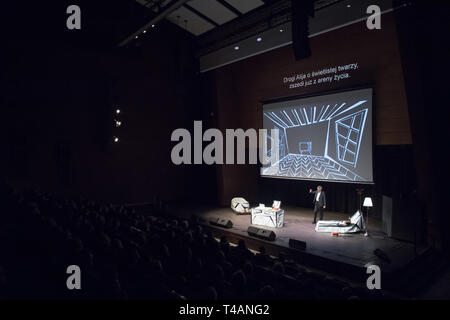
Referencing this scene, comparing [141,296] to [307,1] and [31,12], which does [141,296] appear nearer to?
[307,1]

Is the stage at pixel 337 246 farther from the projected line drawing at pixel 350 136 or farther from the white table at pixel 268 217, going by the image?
the projected line drawing at pixel 350 136

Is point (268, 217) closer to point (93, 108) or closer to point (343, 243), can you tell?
point (343, 243)

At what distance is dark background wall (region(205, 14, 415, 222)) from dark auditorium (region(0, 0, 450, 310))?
5 cm

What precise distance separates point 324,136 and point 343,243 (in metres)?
3.39

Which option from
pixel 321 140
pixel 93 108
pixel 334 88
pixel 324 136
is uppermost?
pixel 334 88

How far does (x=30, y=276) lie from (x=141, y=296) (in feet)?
3.36

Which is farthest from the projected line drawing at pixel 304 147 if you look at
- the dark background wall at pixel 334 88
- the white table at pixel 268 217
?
the white table at pixel 268 217

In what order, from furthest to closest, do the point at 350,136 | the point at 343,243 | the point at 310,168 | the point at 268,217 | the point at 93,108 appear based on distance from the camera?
the point at 93,108, the point at 310,168, the point at 350,136, the point at 268,217, the point at 343,243

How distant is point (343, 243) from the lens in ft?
22.5

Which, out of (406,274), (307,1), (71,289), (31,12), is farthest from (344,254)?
(31,12)

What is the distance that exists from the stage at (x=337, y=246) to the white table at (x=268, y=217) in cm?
20

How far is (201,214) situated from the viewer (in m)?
10.0

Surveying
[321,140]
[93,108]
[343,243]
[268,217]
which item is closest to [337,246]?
[343,243]

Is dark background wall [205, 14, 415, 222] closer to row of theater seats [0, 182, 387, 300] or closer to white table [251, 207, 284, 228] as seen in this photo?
white table [251, 207, 284, 228]
